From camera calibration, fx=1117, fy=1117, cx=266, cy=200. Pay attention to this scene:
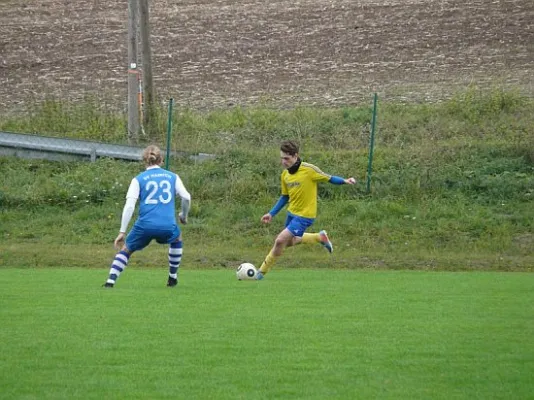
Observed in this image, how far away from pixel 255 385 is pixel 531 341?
9.85 feet

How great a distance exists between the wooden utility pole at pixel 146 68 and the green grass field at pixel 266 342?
1271 centimetres

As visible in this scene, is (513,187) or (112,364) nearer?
(112,364)

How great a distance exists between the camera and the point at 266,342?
31.2ft

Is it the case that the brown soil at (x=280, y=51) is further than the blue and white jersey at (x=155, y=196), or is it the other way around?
the brown soil at (x=280, y=51)

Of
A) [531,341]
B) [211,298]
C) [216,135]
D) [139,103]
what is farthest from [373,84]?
[531,341]

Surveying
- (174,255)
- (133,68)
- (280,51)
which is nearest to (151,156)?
(174,255)

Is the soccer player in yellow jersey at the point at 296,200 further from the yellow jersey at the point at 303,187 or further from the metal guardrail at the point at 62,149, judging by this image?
the metal guardrail at the point at 62,149

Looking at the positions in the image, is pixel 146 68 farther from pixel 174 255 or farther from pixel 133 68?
pixel 174 255

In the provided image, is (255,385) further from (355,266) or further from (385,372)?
(355,266)

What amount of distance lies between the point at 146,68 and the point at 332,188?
6.02 m

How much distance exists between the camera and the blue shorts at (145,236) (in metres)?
14.2

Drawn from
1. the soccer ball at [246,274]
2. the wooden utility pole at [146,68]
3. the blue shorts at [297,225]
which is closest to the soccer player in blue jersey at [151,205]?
the soccer ball at [246,274]

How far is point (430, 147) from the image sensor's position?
25750 millimetres

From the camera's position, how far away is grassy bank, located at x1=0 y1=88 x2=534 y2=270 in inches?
831
